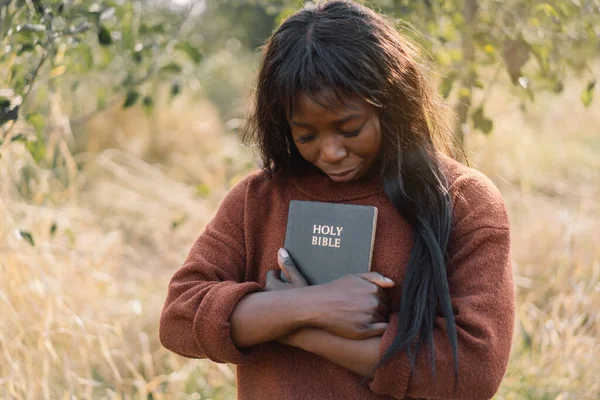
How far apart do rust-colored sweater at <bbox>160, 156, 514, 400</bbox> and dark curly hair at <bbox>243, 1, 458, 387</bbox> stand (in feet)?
0.11

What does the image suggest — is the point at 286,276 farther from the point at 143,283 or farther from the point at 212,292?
the point at 143,283

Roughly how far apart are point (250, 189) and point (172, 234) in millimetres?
3446

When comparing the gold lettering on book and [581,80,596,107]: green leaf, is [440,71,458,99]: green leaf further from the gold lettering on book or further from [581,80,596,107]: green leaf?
the gold lettering on book

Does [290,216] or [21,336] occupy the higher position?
[290,216]

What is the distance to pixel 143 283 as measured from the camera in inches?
165

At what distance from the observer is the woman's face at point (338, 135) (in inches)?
57.5

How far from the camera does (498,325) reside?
1.40 meters

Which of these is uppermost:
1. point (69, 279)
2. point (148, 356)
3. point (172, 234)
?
point (69, 279)

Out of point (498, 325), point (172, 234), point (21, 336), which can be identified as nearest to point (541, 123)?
point (172, 234)

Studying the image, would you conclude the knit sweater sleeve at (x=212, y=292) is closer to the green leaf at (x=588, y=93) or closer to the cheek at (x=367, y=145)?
the cheek at (x=367, y=145)

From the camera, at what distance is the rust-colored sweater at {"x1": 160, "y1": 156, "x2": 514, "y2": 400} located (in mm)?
1394

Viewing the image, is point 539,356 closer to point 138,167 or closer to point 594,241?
point 594,241

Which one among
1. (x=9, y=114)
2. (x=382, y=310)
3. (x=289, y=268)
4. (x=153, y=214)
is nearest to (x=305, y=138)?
(x=289, y=268)

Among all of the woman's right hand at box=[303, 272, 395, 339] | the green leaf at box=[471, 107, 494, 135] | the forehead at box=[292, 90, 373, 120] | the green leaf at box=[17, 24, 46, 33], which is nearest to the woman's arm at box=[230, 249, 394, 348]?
the woman's right hand at box=[303, 272, 395, 339]
